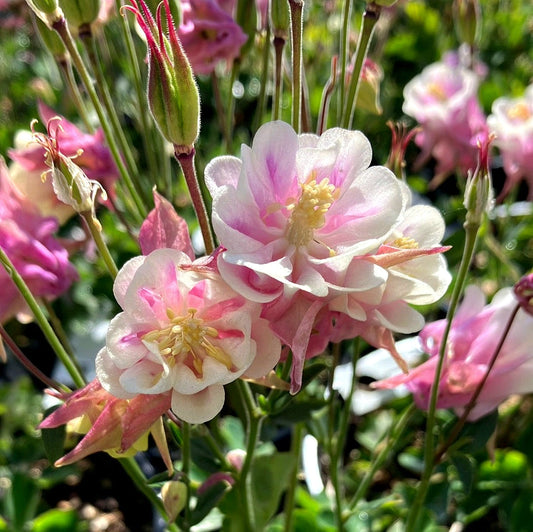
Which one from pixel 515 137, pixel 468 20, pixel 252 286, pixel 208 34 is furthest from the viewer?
pixel 515 137

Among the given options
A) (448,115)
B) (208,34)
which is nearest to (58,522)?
(208,34)

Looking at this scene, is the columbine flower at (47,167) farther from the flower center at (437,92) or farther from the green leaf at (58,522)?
the flower center at (437,92)

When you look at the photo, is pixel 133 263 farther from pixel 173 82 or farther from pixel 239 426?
pixel 239 426

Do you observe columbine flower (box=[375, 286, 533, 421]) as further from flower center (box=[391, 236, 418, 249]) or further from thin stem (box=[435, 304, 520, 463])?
flower center (box=[391, 236, 418, 249])

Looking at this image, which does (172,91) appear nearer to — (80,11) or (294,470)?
(80,11)

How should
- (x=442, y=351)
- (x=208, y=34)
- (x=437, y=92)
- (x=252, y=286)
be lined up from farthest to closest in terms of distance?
(x=437, y=92) < (x=208, y=34) < (x=442, y=351) < (x=252, y=286)

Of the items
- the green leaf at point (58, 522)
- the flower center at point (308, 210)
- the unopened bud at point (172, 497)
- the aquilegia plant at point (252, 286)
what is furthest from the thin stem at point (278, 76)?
the green leaf at point (58, 522)

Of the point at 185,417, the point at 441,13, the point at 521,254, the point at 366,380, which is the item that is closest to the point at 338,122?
the point at 185,417
